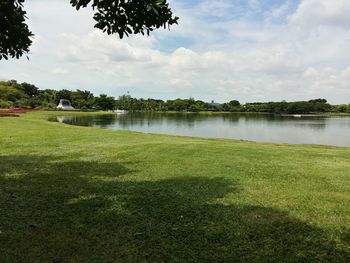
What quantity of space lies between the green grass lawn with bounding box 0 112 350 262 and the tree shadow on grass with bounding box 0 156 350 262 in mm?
18

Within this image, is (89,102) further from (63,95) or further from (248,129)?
(248,129)

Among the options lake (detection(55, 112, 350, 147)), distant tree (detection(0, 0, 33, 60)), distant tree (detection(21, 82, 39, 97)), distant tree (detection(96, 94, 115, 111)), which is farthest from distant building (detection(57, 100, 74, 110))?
distant tree (detection(0, 0, 33, 60))

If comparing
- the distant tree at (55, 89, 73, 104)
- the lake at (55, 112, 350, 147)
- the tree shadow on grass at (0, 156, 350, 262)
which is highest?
→ the distant tree at (55, 89, 73, 104)

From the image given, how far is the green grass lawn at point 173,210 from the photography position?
6.18 metres

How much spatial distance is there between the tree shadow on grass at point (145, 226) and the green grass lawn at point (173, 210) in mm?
18

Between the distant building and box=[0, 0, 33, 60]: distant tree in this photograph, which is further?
the distant building

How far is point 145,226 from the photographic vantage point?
7277mm

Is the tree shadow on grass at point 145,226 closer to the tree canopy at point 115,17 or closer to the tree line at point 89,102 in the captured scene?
the tree canopy at point 115,17

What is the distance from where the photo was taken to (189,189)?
9.98 m

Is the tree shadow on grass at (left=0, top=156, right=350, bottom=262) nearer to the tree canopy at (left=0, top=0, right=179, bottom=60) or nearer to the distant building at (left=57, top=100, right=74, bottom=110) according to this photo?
the tree canopy at (left=0, top=0, right=179, bottom=60)

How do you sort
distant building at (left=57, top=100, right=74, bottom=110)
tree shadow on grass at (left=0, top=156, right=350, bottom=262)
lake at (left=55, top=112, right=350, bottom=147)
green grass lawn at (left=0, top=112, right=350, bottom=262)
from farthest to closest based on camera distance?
distant building at (left=57, top=100, right=74, bottom=110)
lake at (left=55, top=112, right=350, bottom=147)
green grass lawn at (left=0, top=112, right=350, bottom=262)
tree shadow on grass at (left=0, top=156, right=350, bottom=262)

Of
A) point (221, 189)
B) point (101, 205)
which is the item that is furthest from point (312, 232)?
point (101, 205)

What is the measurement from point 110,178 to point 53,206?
3014 mm

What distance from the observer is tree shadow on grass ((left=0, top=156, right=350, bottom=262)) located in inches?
238
